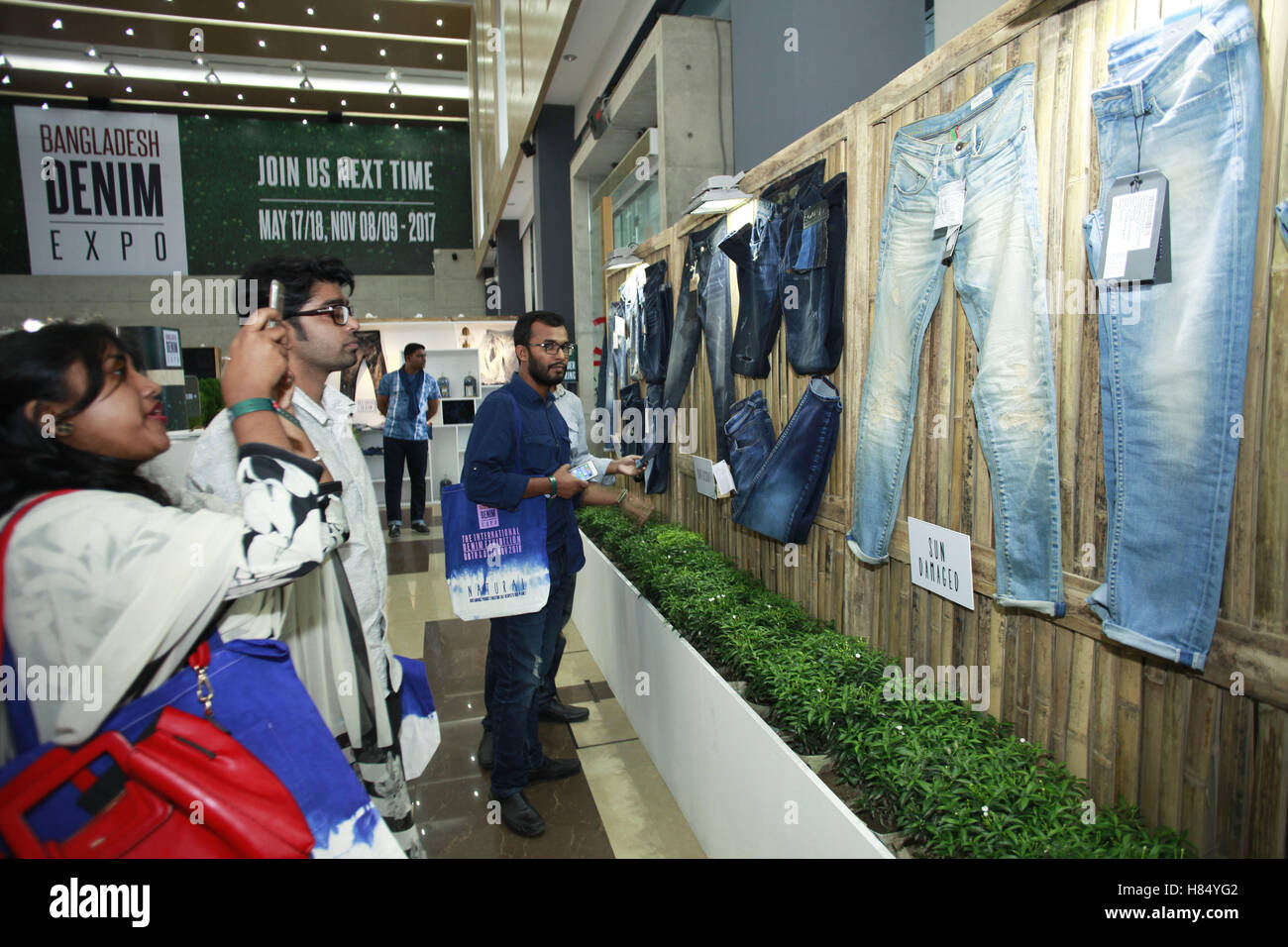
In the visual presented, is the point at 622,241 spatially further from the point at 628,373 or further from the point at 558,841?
the point at 558,841

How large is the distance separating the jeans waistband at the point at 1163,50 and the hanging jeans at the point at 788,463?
4.03 ft

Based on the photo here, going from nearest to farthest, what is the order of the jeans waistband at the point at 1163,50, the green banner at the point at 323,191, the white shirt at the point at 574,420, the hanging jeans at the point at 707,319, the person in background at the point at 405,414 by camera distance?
the jeans waistband at the point at 1163,50
the hanging jeans at the point at 707,319
the white shirt at the point at 574,420
the person in background at the point at 405,414
the green banner at the point at 323,191

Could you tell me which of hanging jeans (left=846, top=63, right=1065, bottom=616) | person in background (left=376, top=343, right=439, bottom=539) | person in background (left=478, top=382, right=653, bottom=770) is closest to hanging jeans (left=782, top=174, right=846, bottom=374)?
hanging jeans (left=846, top=63, right=1065, bottom=616)

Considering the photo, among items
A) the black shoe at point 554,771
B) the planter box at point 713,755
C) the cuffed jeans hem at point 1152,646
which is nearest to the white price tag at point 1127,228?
the cuffed jeans hem at point 1152,646

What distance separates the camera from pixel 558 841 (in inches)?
98.3

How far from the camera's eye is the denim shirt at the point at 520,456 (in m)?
2.52

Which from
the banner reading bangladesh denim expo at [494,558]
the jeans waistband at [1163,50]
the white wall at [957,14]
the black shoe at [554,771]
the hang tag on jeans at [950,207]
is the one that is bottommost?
the black shoe at [554,771]

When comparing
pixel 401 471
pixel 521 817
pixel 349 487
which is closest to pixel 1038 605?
pixel 349 487

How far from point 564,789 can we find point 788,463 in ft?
5.25

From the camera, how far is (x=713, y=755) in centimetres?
233

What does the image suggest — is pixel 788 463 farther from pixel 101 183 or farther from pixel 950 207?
pixel 101 183

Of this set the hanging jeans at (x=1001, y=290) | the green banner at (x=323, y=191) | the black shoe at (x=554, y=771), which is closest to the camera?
the hanging jeans at (x=1001, y=290)

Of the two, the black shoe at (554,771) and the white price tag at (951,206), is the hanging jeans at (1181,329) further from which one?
the black shoe at (554,771)

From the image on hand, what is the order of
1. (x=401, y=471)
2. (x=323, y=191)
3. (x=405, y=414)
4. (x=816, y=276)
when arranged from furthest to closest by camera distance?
1. (x=323, y=191)
2. (x=401, y=471)
3. (x=405, y=414)
4. (x=816, y=276)
